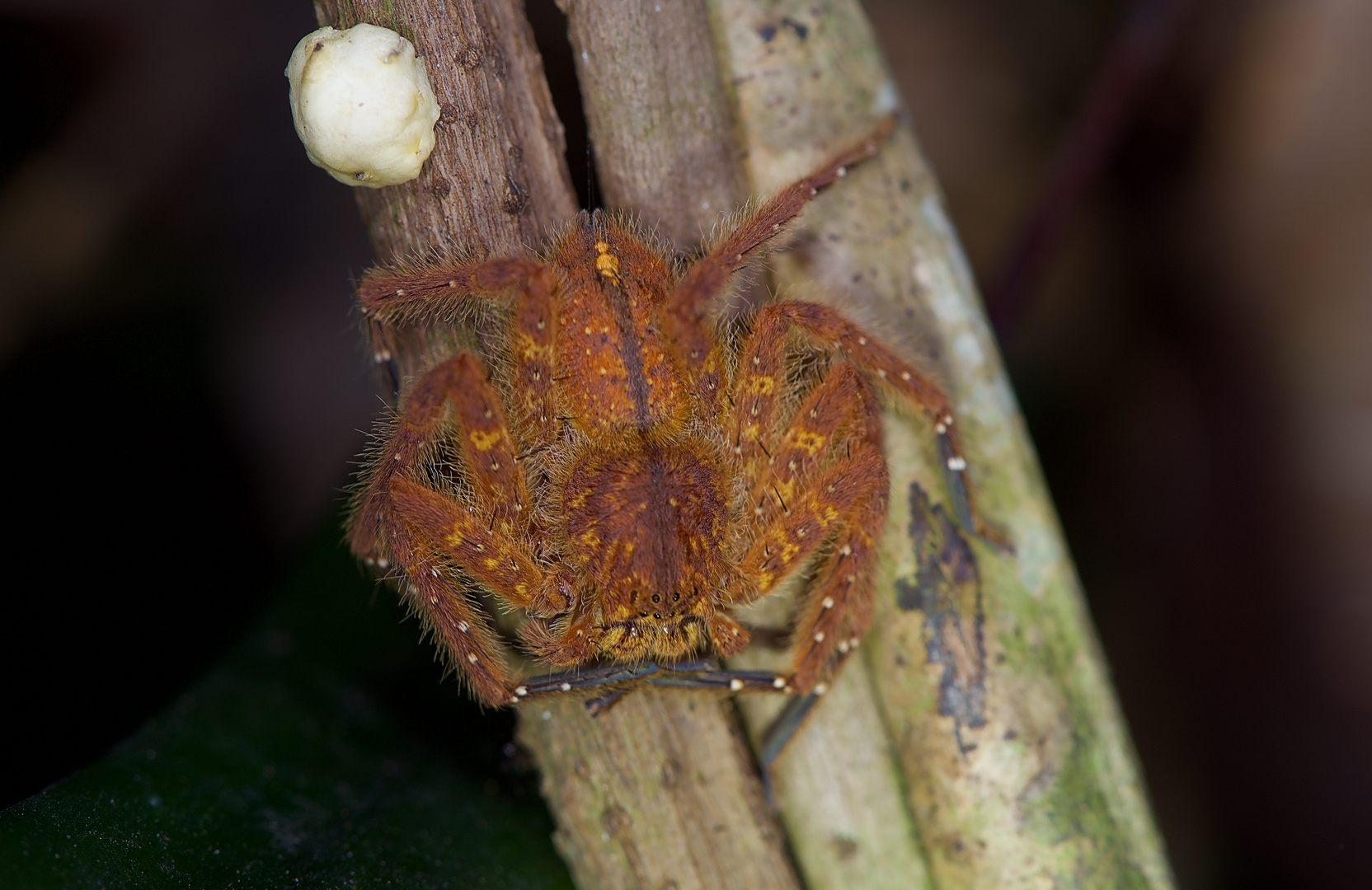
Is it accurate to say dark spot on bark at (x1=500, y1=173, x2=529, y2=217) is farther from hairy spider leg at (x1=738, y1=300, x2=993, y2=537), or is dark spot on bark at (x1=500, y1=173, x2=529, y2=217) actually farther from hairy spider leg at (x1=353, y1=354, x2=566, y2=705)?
hairy spider leg at (x1=738, y1=300, x2=993, y2=537)

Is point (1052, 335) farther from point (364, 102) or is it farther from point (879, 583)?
point (364, 102)

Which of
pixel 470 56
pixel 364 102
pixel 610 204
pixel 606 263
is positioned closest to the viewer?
pixel 364 102

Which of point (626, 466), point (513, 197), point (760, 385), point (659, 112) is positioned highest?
point (659, 112)

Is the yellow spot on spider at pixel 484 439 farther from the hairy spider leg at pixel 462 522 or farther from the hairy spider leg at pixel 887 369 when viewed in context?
the hairy spider leg at pixel 887 369

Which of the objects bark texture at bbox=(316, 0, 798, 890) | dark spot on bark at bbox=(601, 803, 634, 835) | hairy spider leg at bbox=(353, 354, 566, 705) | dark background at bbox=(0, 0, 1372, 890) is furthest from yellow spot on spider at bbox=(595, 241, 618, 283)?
dark spot on bark at bbox=(601, 803, 634, 835)

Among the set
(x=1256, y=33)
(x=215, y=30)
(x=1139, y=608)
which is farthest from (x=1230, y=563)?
(x=215, y=30)

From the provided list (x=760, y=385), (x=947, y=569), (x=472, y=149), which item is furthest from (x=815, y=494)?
(x=472, y=149)
